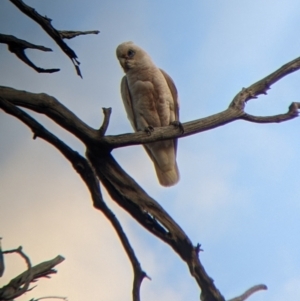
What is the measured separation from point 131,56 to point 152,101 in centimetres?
53

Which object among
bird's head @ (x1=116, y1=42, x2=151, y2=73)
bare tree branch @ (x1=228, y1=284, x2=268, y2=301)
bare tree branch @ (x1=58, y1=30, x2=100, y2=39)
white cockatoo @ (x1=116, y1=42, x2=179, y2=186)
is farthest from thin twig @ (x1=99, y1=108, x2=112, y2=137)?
bird's head @ (x1=116, y1=42, x2=151, y2=73)

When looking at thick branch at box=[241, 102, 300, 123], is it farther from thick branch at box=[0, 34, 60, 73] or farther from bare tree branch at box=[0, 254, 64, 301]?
bare tree branch at box=[0, 254, 64, 301]

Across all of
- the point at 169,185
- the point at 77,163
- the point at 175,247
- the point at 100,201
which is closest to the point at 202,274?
the point at 175,247

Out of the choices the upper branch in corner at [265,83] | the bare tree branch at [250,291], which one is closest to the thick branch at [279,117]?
the upper branch in corner at [265,83]

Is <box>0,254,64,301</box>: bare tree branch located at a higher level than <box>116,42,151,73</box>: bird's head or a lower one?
lower

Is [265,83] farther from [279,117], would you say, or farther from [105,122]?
[105,122]

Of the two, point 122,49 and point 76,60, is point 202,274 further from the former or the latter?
point 122,49

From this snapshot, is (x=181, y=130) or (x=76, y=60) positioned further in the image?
(x=181, y=130)

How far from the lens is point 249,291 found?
2.80m

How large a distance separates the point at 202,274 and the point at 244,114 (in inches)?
33.8

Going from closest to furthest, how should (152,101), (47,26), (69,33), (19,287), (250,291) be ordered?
(19,287)
(47,26)
(250,291)
(69,33)
(152,101)

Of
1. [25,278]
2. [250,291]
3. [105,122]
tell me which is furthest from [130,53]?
[25,278]

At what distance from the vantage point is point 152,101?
4941mm

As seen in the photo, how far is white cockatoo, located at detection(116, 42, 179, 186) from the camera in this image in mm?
4902
